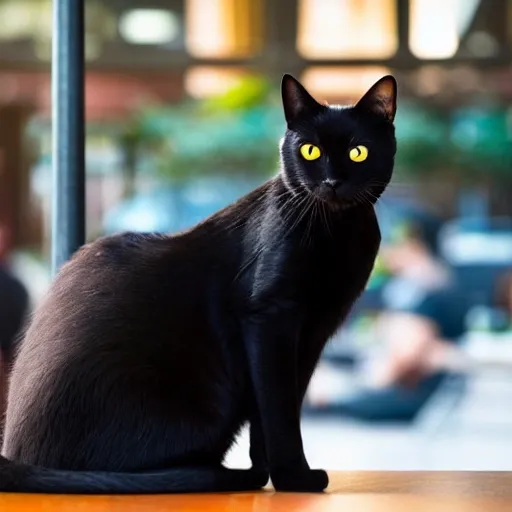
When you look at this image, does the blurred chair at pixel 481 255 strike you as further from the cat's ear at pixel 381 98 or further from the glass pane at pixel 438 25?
the cat's ear at pixel 381 98

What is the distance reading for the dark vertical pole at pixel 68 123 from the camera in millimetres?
1067

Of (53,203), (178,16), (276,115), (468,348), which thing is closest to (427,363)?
(468,348)

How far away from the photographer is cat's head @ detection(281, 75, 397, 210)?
933 mm

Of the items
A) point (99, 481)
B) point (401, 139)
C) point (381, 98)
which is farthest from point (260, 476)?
point (401, 139)

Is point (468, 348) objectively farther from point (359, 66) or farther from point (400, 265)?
point (359, 66)

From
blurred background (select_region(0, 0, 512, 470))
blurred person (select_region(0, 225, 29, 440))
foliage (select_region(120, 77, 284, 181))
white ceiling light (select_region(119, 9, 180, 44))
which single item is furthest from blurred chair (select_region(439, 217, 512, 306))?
blurred person (select_region(0, 225, 29, 440))

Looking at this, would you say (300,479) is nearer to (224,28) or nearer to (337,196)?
(337,196)

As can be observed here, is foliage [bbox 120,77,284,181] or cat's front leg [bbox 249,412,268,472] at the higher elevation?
foliage [bbox 120,77,284,181]

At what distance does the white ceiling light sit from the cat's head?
309 cm

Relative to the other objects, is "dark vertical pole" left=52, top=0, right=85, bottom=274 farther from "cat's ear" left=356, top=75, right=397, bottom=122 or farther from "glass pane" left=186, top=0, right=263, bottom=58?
"glass pane" left=186, top=0, right=263, bottom=58

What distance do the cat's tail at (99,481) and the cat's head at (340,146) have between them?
0.89 ft

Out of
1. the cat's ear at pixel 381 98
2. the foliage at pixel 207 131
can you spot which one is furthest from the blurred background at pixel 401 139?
the cat's ear at pixel 381 98

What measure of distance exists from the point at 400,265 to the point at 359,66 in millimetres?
782

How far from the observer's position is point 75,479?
876 millimetres
